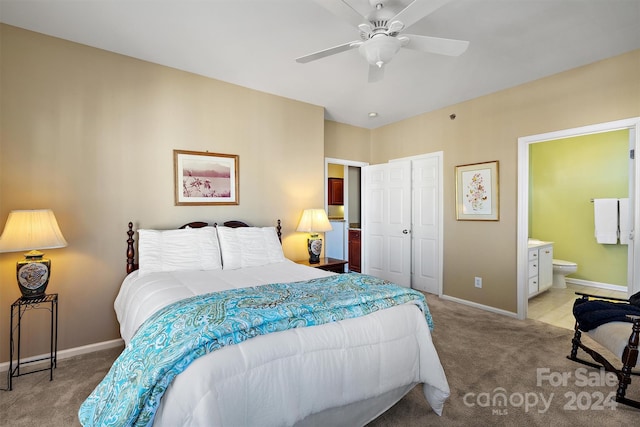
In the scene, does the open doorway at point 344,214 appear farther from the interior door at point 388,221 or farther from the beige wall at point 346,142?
the beige wall at point 346,142

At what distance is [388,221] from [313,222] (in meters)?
1.61

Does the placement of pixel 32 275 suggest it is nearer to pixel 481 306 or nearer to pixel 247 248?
pixel 247 248

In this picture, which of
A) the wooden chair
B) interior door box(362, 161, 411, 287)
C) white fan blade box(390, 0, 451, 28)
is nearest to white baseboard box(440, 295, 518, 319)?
interior door box(362, 161, 411, 287)

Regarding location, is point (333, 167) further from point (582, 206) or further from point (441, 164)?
point (582, 206)

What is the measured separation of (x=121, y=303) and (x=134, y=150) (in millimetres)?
1416

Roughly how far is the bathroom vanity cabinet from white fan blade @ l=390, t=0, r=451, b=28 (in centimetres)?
334

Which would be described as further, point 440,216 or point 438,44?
point 440,216

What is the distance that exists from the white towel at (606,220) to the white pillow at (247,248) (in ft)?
15.3

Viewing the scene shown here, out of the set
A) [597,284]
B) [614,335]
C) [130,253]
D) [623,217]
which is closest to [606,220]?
[623,217]

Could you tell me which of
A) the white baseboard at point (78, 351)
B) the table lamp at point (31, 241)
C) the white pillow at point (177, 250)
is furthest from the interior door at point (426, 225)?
the table lamp at point (31, 241)

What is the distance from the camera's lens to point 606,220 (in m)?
4.37

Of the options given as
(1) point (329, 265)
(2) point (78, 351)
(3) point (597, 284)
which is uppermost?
(1) point (329, 265)

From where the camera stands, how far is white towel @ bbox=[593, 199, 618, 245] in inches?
170

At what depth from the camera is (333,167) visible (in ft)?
21.7
